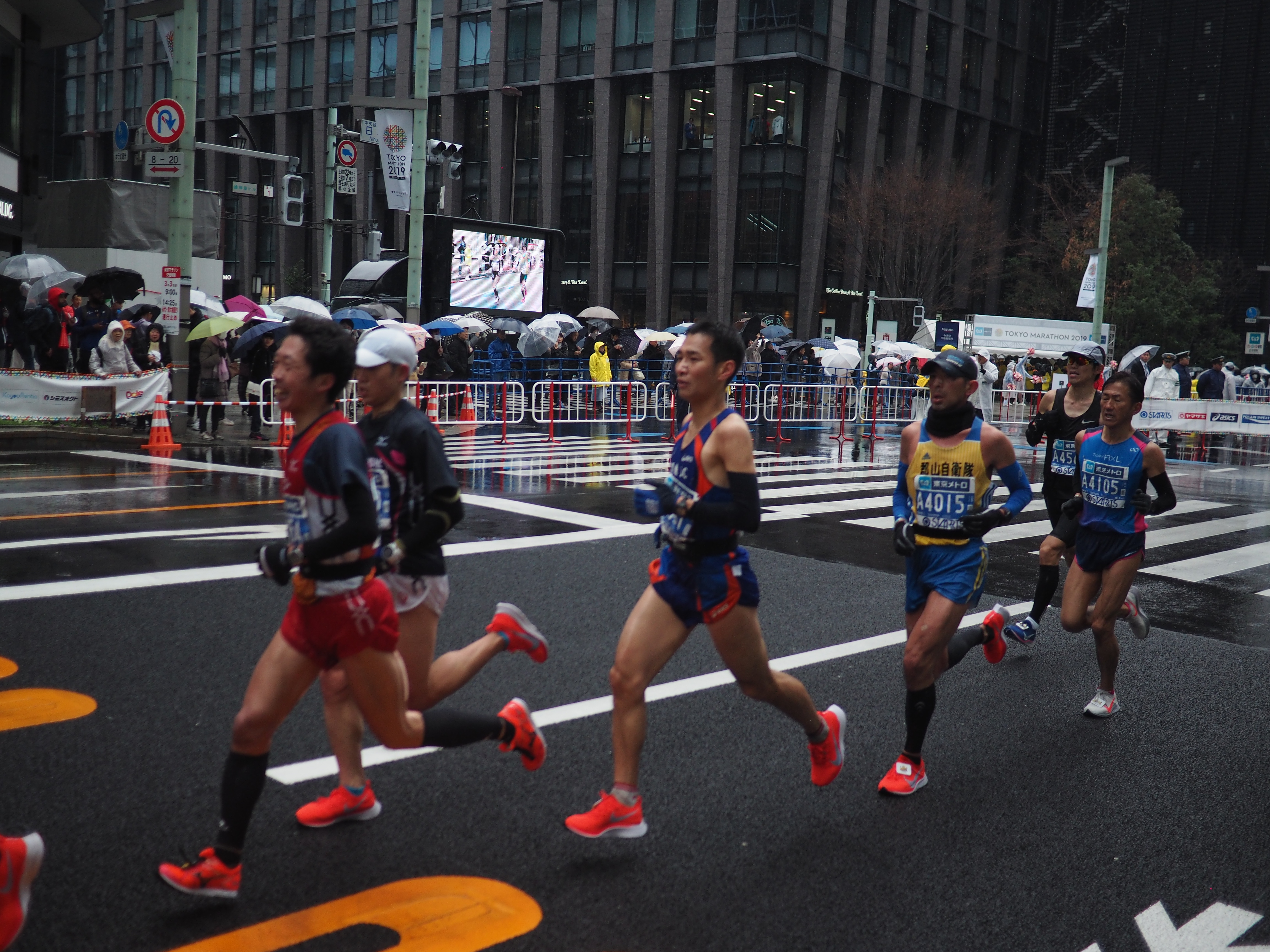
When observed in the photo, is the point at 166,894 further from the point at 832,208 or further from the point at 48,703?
the point at 832,208

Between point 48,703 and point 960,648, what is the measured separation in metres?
4.47

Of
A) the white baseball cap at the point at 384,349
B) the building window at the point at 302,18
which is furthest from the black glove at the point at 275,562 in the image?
the building window at the point at 302,18

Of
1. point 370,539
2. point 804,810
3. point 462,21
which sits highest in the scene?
point 462,21

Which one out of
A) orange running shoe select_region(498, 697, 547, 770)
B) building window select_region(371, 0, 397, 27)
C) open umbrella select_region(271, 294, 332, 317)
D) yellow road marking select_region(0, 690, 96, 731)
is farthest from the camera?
building window select_region(371, 0, 397, 27)

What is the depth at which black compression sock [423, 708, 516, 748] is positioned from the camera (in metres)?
4.45

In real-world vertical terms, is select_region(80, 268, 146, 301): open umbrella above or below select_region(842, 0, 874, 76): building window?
below

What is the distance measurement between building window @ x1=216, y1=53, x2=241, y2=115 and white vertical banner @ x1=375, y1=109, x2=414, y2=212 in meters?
52.8

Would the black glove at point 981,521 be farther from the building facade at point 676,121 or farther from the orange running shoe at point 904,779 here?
the building facade at point 676,121

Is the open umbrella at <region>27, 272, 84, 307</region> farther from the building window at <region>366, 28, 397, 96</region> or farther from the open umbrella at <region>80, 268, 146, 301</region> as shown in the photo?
the building window at <region>366, 28, 397, 96</region>

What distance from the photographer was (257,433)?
1903 centimetres

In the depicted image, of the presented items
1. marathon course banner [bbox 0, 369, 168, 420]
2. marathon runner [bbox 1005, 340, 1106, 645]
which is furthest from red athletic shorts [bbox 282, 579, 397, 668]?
marathon course banner [bbox 0, 369, 168, 420]

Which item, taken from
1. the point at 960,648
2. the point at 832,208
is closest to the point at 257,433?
the point at 960,648

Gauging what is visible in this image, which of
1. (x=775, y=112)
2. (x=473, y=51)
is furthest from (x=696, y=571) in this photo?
(x=473, y=51)

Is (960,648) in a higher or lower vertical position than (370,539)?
lower
